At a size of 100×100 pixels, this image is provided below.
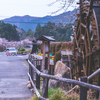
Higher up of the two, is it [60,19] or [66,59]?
[60,19]

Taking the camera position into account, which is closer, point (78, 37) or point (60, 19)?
point (60, 19)

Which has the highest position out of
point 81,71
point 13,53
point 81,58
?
point 81,58

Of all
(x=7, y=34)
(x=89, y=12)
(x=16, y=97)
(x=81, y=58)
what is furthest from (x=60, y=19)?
(x=7, y=34)

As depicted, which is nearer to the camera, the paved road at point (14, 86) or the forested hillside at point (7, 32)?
the paved road at point (14, 86)

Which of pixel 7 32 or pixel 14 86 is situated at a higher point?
pixel 7 32

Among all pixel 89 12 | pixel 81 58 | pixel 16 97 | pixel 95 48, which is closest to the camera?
pixel 16 97

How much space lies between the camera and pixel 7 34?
64.1 meters

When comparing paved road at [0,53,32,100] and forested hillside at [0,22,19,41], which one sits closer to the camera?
paved road at [0,53,32,100]

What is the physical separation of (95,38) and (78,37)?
3.58 meters

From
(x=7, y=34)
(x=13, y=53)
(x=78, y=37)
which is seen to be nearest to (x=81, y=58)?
(x=78, y=37)

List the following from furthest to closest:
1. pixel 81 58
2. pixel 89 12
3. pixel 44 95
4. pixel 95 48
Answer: pixel 81 58 → pixel 89 12 → pixel 95 48 → pixel 44 95

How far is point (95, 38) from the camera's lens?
798cm

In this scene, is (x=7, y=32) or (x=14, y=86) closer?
(x=14, y=86)

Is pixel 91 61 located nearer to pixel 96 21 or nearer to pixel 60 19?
pixel 96 21
